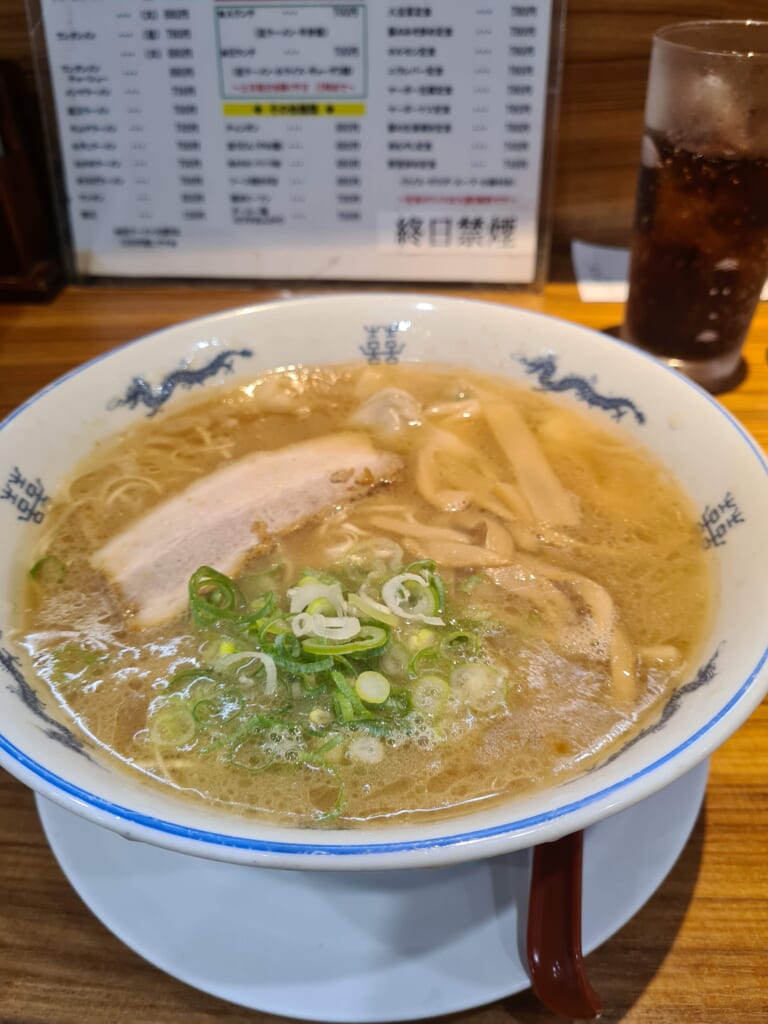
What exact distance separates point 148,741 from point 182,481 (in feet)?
1.94

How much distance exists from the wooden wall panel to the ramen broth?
101cm

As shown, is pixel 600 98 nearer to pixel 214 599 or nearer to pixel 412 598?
pixel 412 598

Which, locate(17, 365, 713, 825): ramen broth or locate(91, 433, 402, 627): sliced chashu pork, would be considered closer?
locate(17, 365, 713, 825): ramen broth

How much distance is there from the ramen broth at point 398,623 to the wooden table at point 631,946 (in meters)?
0.24

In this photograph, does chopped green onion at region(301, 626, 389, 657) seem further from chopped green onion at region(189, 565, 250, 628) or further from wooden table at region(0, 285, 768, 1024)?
wooden table at region(0, 285, 768, 1024)

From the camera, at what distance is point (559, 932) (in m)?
0.87

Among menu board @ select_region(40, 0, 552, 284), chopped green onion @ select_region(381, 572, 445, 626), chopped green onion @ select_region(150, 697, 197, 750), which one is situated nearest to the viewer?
chopped green onion @ select_region(150, 697, 197, 750)

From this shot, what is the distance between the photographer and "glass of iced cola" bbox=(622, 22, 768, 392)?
61.3 inches

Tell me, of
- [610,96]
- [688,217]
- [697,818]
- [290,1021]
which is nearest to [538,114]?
[610,96]

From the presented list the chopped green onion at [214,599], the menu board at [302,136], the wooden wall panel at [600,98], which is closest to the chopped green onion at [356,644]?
the chopped green onion at [214,599]

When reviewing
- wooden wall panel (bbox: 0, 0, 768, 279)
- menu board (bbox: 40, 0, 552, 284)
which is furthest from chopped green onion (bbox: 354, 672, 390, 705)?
wooden wall panel (bbox: 0, 0, 768, 279)

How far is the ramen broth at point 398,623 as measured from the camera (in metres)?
0.97

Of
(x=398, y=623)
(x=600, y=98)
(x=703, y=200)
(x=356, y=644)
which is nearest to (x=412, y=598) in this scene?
(x=398, y=623)

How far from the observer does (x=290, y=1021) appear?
906 millimetres
